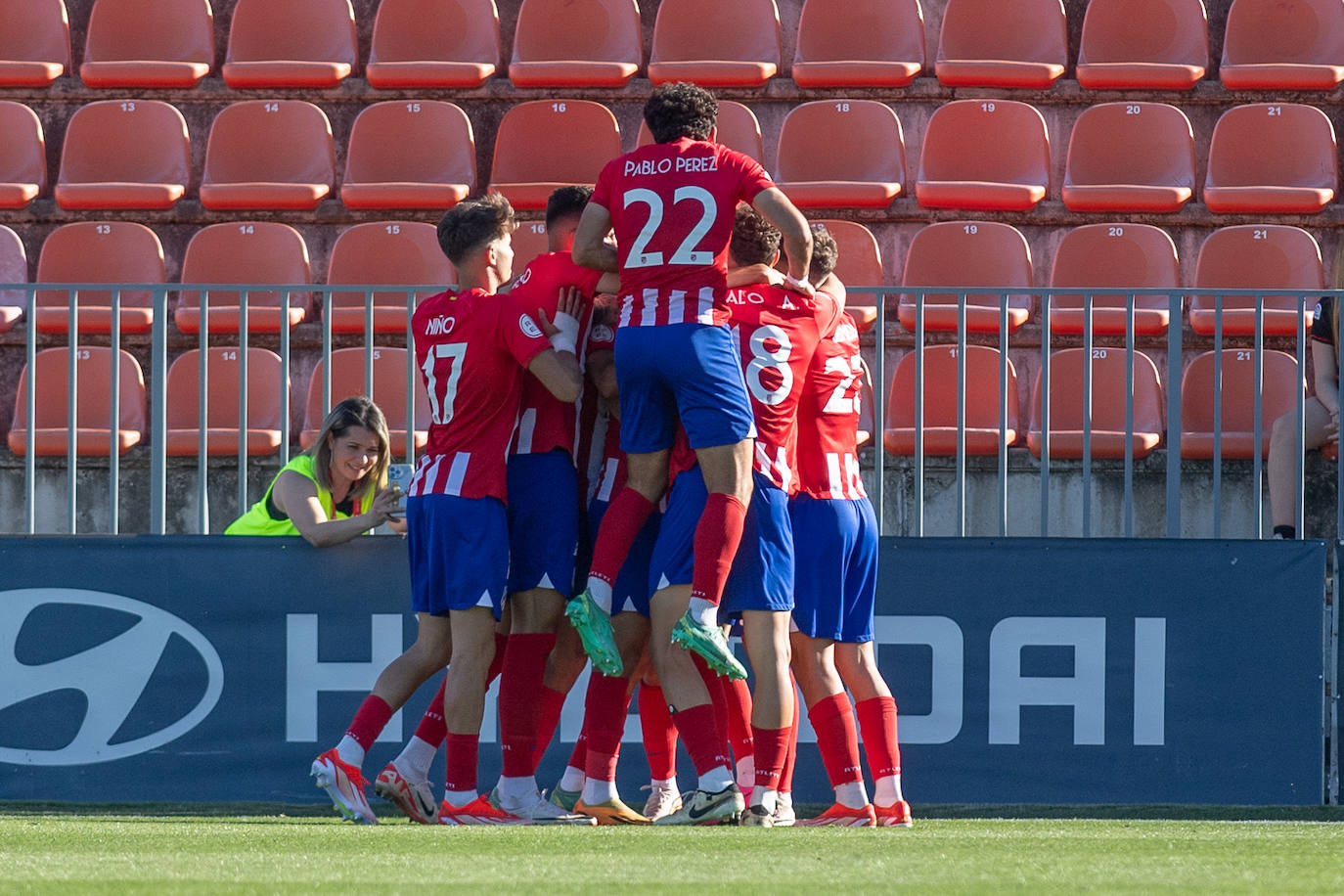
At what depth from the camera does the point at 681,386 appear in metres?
5.06

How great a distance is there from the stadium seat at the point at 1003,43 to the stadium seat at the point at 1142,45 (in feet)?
0.57

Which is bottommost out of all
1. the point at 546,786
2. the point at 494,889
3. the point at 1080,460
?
the point at 546,786

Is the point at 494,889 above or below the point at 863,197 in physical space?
below

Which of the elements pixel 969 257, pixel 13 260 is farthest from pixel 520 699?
pixel 13 260

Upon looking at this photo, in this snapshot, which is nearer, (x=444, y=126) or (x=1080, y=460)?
(x=1080, y=460)

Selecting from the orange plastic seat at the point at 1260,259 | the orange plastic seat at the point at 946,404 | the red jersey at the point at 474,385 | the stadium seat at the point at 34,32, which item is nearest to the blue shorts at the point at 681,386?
the red jersey at the point at 474,385

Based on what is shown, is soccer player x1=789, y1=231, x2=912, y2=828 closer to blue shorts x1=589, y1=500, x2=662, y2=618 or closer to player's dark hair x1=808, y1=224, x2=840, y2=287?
player's dark hair x1=808, y1=224, x2=840, y2=287

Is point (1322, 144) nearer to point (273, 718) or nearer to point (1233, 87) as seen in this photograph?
point (1233, 87)

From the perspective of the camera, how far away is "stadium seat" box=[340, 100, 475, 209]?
9.25 metres

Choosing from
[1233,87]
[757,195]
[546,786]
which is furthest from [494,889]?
[1233,87]

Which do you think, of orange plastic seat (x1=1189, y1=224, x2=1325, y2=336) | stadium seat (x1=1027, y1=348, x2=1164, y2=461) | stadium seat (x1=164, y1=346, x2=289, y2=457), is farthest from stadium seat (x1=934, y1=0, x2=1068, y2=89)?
stadium seat (x1=164, y1=346, x2=289, y2=457)

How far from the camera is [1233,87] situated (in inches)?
368

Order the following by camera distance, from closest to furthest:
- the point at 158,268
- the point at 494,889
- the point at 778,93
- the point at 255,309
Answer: the point at 494,889
the point at 255,309
the point at 158,268
the point at 778,93

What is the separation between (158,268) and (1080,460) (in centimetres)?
479
